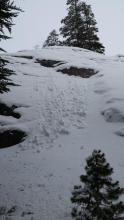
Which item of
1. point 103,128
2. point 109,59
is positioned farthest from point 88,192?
point 109,59

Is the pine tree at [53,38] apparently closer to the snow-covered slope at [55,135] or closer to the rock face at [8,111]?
the snow-covered slope at [55,135]

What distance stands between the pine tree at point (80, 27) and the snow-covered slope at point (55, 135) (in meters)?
15.1

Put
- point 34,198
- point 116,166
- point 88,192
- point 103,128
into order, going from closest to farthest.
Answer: point 88,192, point 34,198, point 116,166, point 103,128

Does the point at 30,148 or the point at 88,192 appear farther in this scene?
the point at 30,148

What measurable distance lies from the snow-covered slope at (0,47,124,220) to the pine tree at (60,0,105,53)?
15.1 meters

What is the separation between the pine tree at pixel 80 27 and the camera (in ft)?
125

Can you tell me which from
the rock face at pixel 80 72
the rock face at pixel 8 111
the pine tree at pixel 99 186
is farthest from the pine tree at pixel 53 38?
the pine tree at pixel 99 186

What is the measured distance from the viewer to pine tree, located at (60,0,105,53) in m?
38.2

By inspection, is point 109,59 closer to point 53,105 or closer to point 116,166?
point 53,105

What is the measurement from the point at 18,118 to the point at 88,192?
970 centimetres

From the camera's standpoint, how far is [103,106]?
16469mm

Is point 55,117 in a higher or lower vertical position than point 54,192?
higher

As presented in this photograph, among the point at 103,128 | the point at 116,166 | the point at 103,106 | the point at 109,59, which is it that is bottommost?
the point at 116,166

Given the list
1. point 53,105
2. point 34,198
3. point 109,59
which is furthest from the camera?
point 109,59
